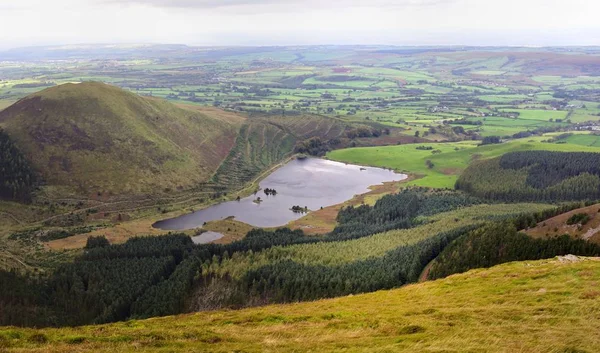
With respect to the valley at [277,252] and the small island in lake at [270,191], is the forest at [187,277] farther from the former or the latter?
the small island in lake at [270,191]

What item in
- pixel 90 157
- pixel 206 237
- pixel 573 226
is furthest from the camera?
pixel 90 157

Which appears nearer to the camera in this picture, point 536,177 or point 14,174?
point 14,174

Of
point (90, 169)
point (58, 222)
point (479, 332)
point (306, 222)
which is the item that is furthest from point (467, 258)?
point (90, 169)

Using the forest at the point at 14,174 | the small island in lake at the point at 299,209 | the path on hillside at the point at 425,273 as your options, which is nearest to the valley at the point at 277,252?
the path on hillside at the point at 425,273

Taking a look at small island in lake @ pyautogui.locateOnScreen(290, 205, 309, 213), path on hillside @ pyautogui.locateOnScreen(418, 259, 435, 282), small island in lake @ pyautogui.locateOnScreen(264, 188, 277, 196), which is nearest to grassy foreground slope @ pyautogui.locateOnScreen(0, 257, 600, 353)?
path on hillside @ pyautogui.locateOnScreen(418, 259, 435, 282)

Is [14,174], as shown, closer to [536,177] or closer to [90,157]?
[90,157]

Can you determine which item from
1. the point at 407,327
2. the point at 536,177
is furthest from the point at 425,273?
the point at 536,177

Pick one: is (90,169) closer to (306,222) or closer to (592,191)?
(306,222)
